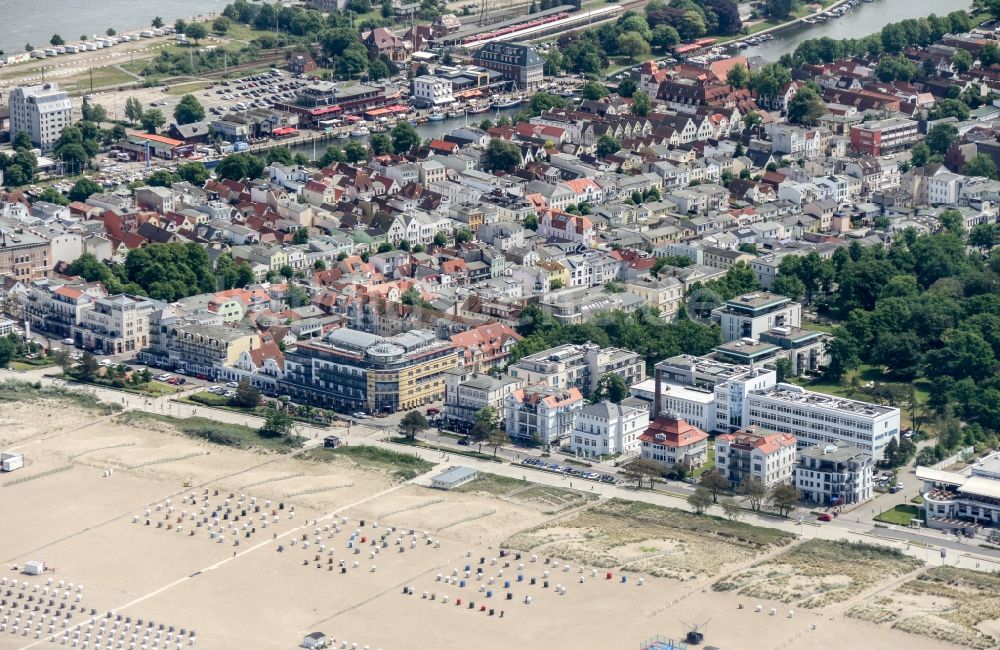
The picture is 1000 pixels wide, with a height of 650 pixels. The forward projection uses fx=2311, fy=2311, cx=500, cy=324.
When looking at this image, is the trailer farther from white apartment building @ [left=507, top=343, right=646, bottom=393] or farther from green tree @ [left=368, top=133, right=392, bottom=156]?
green tree @ [left=368, top=133, right=392, bottom=156]

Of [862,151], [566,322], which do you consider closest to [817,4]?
[862,151]

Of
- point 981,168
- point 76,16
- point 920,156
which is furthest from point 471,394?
point 76,16

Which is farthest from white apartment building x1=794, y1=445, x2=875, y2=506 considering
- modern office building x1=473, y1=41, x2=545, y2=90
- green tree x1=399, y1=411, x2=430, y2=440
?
modern office building x1=473, y1=41, x2=545, y2=90

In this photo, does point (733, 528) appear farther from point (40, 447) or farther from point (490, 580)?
point (40, 447)

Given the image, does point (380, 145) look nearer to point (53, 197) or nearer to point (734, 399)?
point (53, 197)

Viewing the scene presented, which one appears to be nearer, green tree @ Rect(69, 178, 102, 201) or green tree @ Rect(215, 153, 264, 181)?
green tree @ Rect(69, 178, 102, 201)

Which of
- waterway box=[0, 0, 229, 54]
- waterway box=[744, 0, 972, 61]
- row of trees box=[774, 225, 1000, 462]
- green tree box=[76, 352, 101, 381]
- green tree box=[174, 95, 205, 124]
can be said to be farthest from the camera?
waterway box=[744, 0, 972, 61]

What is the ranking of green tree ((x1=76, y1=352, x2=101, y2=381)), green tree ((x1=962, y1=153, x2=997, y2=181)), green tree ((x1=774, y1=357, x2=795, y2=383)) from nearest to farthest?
green tree ((x1=774, y1=357, x2=795, y2=383))
green tree ((x1=76, y1=352, x2=101, y2=381))
green tree ((x1=962, y1=153, x2=997, y2=181))
